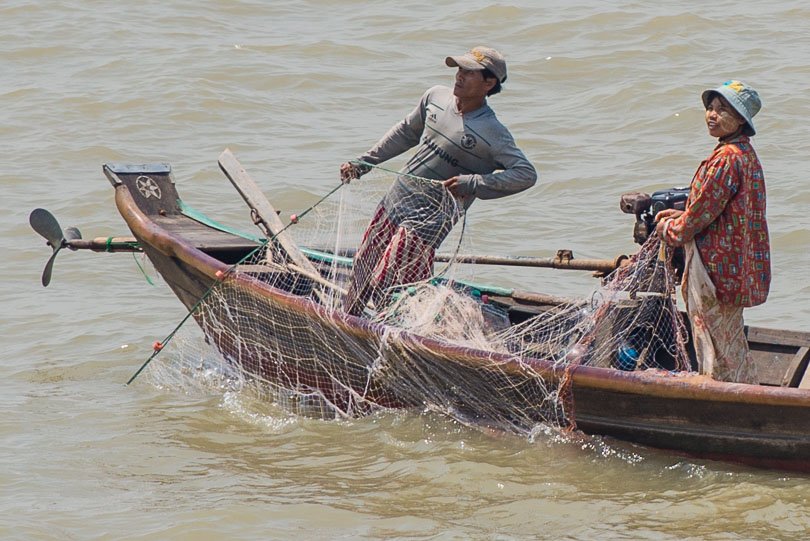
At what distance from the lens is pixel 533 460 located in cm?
577

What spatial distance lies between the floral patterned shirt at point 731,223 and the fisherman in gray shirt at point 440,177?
1043 millimetres

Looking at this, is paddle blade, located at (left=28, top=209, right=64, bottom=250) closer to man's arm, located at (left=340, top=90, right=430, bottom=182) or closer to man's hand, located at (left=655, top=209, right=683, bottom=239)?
man's arm, located at (left=340, top=90, right=430, bottom=182)

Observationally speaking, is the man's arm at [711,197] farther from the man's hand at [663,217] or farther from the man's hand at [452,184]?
the man's hand at [452,184]

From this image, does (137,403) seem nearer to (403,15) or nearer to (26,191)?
(26,191)

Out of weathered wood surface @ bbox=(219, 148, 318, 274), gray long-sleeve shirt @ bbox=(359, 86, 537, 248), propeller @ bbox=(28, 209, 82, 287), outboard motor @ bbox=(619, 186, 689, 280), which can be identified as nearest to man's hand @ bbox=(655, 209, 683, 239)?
outboard motor @ bbox=(619, 186, 689, 280)

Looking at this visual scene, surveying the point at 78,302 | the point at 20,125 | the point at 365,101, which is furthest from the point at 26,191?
the point at 365,101

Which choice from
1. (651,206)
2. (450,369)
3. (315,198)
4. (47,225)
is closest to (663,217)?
(651,206)

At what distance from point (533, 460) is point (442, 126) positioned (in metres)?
1.65

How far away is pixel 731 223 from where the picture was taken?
5.21 m

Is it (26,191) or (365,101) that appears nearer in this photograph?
(26,191)

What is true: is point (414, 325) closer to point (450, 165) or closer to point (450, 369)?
point (450, 369)

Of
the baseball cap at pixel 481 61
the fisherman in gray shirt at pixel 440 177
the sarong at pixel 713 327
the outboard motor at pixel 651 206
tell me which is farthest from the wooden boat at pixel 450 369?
the baseball cap at pixel 481 61

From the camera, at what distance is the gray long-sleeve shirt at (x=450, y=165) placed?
19.9 ft

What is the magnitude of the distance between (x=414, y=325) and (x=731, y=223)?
5.11 feet
